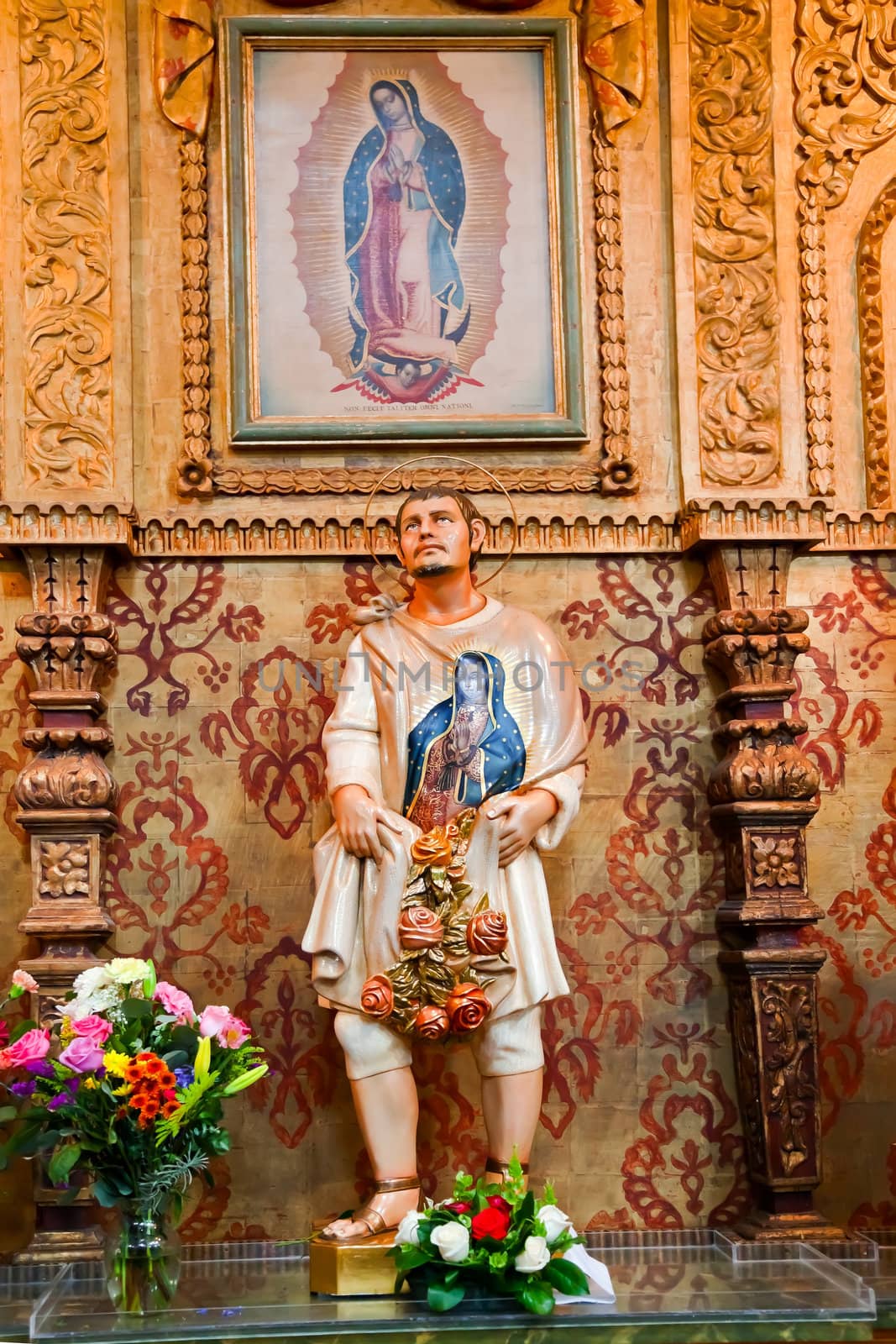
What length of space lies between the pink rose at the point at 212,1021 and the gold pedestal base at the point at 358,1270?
2.28ft

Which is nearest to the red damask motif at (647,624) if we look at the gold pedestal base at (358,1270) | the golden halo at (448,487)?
the golden halo at (448,487)

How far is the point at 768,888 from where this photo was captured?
5.63m

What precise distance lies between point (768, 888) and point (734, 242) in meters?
2.40

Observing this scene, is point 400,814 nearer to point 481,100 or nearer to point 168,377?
point 168,377

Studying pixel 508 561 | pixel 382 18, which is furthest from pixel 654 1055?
pixel 382 18

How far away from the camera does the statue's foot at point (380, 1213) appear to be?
461 cm

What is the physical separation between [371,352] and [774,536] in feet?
5.39

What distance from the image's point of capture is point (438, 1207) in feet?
14.0

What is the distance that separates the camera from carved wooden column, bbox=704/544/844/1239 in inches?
216

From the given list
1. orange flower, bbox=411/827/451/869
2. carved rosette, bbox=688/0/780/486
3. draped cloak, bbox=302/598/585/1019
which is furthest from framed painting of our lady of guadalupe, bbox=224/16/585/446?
orange flower, bbox=411/827/451/869

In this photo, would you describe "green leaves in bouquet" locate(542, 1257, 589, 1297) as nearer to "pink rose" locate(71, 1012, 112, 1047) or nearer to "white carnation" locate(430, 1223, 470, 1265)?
"white carnation" locate(430, 1223, 470, 1265)

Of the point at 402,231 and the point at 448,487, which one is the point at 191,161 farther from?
the point at 448,487

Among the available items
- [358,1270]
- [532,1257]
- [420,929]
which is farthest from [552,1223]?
[420,929]

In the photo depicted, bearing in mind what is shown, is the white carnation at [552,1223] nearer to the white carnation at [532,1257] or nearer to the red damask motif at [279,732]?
the white carnation at [532,1257]
